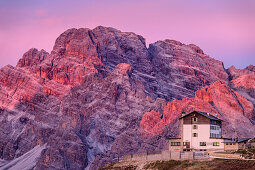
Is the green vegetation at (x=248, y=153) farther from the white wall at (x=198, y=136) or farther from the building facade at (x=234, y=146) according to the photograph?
the white wall at (x=198, y=136)

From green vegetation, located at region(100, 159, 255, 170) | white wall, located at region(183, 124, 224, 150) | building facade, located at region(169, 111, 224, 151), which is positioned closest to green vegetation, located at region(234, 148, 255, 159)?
green vegetation, located at region(100, 159, 255, 170)

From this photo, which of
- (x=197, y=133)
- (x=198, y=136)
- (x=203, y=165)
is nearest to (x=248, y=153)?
(x=203, y=165)

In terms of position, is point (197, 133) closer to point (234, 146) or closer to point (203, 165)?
point (234, 146)

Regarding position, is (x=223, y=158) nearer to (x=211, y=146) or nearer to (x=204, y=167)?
(x=204, y=167)

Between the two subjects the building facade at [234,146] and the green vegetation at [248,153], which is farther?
the building facade at [234,146]

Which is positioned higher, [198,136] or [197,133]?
[197,133]

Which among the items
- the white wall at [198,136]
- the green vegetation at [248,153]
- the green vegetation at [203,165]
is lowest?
the green vegetation at [203,165]

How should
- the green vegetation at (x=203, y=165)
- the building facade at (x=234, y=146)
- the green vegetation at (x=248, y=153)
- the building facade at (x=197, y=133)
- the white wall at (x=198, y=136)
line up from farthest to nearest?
the building facade at (x=197, y=133)
the white wall at (x=198, y=136)
the building facade at (x=234, y=146)
the green vegetation at (x=248, y=153)
the green vegetation at (x=203, y=165)

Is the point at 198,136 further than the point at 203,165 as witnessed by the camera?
Yes

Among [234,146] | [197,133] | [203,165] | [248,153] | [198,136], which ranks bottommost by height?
[203,165]

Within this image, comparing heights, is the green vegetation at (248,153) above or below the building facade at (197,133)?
below

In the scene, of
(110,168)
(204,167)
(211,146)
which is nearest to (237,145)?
(211,146)

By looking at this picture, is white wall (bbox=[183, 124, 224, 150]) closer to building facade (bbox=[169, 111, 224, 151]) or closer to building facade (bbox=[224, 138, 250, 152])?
building facade (bbox=[169, 111, 224, 151])

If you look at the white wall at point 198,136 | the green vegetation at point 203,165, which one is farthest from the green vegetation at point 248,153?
the white wall at point 198,136
